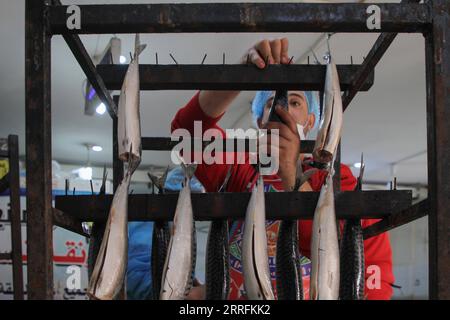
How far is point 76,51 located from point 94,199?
1.10ft

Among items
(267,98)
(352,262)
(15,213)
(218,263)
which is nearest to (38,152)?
(218,263)

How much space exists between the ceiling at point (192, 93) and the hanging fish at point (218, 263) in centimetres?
300

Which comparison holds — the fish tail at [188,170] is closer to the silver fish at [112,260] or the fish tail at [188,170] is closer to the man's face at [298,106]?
the silver fish at [112,260]

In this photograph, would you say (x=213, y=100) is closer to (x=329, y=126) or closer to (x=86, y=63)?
(x=86, y=63)

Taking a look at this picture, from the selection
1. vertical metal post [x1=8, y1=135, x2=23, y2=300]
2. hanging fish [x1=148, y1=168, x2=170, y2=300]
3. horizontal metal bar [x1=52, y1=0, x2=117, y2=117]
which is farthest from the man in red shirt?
vertical metal post [x1=8, y1=135, x2=23, y2=300]

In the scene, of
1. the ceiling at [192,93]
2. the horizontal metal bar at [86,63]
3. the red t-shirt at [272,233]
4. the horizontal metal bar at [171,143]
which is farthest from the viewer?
the ceiling at [192,93]

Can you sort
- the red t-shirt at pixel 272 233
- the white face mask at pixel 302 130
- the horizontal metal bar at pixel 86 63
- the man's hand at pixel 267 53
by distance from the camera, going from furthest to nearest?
the white face mask at pixel 302 130 < the red t-shirt at pixel 272 233 < the man's hand at pixel 267 53 < the horizontal metal bar at pixel 86 63

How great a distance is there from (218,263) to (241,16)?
0.51m

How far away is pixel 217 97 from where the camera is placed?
5.55 feet

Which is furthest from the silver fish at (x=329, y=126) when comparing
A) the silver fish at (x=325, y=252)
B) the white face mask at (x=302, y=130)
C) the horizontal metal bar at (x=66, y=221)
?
the white face mask at (x=302, y=130)

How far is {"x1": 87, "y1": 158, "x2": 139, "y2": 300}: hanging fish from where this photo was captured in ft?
3.14

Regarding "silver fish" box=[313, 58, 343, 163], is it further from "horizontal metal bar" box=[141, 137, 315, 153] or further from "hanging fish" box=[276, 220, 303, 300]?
"horizontal metal bar" box=[141, 137, 315, 153]

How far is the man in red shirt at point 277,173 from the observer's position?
1222mm

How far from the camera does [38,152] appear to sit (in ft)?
3.36
